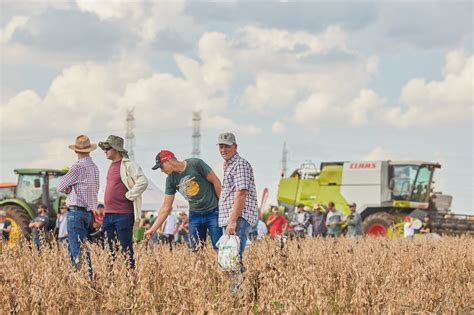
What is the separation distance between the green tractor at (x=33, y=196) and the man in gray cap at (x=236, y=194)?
14126 millimetres

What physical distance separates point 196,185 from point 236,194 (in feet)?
3.50

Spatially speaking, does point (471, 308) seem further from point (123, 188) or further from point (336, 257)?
point (123, 188)

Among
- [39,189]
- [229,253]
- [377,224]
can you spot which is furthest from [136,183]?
[377,224]

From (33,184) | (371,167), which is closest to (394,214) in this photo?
(371,167)

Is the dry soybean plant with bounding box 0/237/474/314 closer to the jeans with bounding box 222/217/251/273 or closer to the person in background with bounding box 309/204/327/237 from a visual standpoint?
the jeans with bounding box 222/217/251/273

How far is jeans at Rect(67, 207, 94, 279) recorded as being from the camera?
898 cm

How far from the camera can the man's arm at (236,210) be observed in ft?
26.8

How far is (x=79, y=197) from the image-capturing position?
9.13 m

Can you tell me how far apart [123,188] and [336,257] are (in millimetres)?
2402

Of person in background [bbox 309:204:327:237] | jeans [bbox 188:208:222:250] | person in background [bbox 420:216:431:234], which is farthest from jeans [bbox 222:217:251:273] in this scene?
person in background [bbox 420:216:431:234]

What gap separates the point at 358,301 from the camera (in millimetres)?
6668

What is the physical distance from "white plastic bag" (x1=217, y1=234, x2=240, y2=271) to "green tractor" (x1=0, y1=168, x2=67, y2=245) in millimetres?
14546

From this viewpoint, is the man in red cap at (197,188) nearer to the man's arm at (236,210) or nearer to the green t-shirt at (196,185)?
the green t-shirt at (196,185)

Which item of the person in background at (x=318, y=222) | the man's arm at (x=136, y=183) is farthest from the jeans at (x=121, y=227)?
the person in background at (x=318, y=222)
